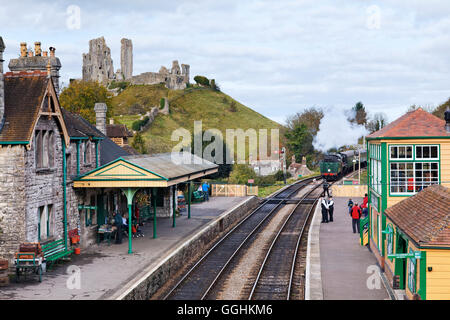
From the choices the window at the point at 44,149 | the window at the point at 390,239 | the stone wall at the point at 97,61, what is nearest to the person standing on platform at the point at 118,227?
the window at the point at 44,149

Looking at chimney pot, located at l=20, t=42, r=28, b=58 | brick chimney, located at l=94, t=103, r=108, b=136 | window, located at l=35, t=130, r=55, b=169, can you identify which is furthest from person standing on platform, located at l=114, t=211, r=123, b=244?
brick chimney, located at l=94, t=103, r=108, b=136

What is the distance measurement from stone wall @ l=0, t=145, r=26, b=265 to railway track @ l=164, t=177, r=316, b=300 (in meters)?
5.08

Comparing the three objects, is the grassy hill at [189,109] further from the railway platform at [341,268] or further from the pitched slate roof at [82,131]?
the railway platform at [341,268]

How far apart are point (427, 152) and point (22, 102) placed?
1361 cm

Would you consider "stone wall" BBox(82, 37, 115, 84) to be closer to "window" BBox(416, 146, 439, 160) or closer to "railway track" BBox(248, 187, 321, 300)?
"railway track" BBox(248, 187, 321, 300)

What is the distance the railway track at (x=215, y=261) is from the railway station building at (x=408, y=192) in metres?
5.86

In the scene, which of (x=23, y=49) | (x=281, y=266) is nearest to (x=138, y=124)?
(x=23, y=49)

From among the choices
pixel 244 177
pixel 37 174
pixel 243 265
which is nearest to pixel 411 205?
pixel 243 265

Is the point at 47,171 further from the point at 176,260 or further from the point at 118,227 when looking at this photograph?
the point at 176,260

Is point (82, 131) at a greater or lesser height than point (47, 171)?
greater

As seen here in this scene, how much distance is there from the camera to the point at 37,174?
18.4 meters

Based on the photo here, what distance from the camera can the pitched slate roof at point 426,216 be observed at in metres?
12.7

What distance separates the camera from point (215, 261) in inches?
890
